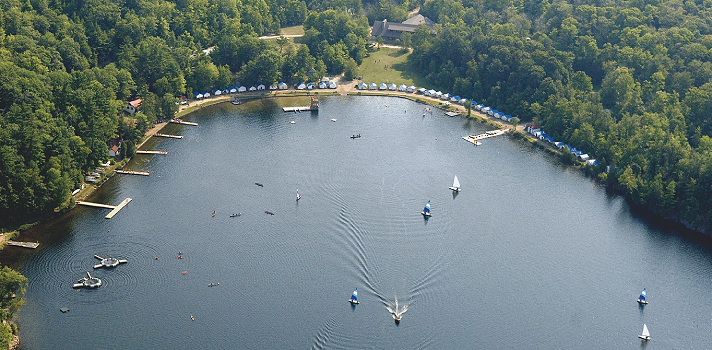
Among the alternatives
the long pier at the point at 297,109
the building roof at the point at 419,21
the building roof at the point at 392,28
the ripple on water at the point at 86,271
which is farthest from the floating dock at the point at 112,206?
the building roof at the point at 419,21

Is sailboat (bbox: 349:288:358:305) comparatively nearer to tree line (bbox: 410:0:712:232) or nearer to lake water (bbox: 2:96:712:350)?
A: lake water (bbox: 2:96:712:350)

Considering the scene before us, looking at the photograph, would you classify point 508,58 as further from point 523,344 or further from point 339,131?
point 523,344

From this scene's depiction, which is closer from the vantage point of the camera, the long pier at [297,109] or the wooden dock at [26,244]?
the wooden dock at [26,244]

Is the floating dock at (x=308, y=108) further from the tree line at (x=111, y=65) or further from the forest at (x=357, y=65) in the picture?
the forest at (x=357, y=65)

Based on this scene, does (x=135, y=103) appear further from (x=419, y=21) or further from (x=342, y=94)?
(x=419, y=21)

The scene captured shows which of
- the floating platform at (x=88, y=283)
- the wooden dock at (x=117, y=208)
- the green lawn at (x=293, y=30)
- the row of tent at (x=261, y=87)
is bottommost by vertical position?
the floating platform at (x=88, y=283)

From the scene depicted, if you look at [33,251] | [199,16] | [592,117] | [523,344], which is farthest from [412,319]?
[199,16]

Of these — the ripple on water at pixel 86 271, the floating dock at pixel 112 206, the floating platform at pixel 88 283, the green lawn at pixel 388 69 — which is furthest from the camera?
the green lawn at pixel 388 69
